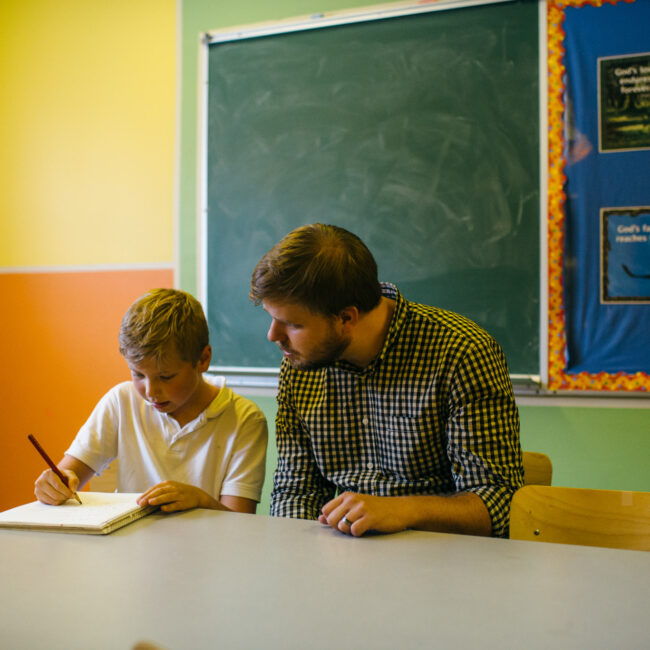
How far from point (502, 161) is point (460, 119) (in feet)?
0.77

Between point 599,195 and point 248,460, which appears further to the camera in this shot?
point 599,195

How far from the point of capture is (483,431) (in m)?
1.35

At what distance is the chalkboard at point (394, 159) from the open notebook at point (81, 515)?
150 cm

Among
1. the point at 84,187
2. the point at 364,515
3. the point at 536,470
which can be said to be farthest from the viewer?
the point at 84,187

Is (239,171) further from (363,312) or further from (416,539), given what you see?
(416,539)

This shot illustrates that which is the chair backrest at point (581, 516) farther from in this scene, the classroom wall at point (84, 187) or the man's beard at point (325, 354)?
the classroom wall at point (84, 187)

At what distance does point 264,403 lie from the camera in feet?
9.21

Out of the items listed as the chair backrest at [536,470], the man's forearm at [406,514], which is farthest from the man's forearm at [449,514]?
the chair backrest at [536,470]

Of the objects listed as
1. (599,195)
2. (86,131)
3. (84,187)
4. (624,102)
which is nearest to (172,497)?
(599,195)

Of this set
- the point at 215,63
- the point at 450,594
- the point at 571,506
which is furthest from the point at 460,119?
the point at 450,594

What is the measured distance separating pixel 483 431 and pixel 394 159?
1.53 metres

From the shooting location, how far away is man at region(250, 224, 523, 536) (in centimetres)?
136

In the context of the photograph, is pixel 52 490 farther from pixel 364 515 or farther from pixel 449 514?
pixel 449 514

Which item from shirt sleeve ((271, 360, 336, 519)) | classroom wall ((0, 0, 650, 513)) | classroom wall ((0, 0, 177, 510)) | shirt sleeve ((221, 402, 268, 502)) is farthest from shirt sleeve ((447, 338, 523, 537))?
classroom wall ((0, 0, 177, 510))
